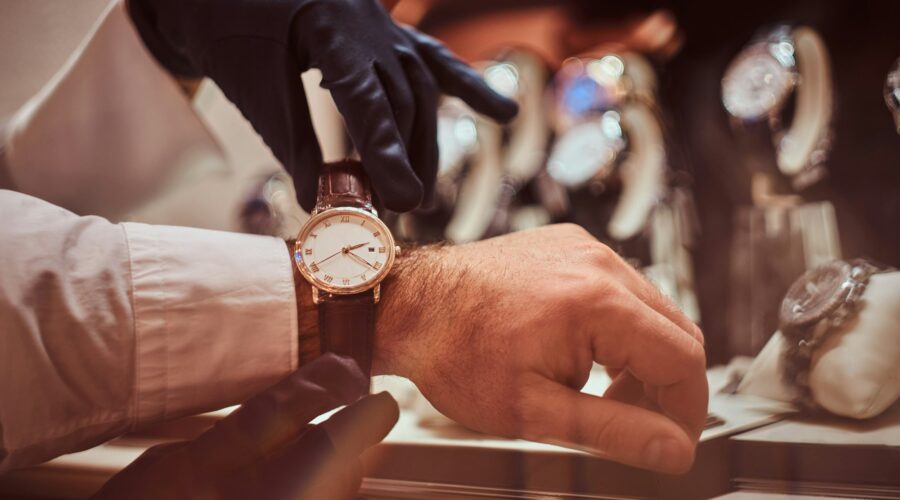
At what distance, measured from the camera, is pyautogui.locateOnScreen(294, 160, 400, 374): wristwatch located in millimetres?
389

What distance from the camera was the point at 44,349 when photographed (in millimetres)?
330

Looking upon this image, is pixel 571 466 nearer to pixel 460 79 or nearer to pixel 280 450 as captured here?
pixel 280 450

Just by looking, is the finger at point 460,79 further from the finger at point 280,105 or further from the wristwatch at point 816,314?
the wristwatch at point 816,314

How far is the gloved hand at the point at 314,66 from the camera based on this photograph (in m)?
0.47

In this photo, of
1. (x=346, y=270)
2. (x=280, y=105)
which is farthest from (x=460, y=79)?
(x=346, y=270)

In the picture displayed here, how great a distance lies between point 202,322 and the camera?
0.38m

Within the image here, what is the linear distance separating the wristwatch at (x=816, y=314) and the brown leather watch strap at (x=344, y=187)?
1.05 feet

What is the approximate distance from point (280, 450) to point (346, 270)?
12 cm

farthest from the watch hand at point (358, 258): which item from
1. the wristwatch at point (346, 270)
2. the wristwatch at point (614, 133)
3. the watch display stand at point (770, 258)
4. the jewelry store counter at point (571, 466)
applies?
the wristwatch at point (614, 133)

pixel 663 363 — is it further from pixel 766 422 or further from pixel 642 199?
pixel 642 199

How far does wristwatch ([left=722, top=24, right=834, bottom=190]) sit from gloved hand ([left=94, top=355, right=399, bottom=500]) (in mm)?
623

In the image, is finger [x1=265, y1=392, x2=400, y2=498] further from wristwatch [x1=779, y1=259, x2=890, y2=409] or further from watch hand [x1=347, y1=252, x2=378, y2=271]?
wristwatch [x1=779, y1=259, x2=890, y2=409]

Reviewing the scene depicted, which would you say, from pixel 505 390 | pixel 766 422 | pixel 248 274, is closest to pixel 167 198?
pixel 248 274

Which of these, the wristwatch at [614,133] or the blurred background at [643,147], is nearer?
the blurred background at [643,147]
